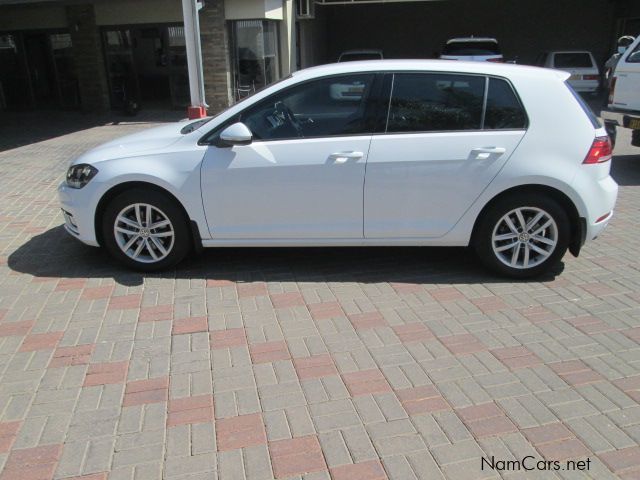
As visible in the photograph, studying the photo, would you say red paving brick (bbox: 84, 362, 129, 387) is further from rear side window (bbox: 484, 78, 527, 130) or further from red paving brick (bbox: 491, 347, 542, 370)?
rear side window (bbox: 484, 78, 527, 130)

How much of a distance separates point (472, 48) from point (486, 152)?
45.0ft

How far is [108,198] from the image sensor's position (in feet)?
15.3

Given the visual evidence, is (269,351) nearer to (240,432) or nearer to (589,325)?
(240,432)

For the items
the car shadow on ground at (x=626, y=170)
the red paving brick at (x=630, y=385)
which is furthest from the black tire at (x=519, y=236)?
the car shadow on ground at (x=626, y=170)

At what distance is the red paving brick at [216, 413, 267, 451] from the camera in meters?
2.76

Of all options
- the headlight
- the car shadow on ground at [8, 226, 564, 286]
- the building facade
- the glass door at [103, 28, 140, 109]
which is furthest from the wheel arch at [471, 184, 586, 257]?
the glass door at [103, 28, 140, 109]

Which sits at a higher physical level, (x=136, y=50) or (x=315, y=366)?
(x=136, y=50)

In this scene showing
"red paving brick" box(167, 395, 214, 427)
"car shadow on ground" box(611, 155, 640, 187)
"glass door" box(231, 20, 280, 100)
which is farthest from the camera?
"glass door" box(231, 20, 280, 100)

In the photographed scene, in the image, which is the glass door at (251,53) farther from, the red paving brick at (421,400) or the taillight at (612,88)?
the red paving brick at (421,400)

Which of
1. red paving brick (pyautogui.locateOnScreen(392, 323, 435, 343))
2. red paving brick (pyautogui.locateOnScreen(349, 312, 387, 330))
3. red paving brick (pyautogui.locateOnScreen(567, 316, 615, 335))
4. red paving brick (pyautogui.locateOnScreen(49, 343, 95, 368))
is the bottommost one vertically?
red paving brick (pyautogui.locateOnScreen(49, 343, 95, 368))

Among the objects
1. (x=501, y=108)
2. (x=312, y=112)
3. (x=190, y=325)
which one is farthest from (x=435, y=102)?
(x=190, y=325)

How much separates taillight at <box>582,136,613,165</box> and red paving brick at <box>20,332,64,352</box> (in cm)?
395

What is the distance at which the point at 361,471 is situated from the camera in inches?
101

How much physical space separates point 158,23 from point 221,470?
14.8 m
